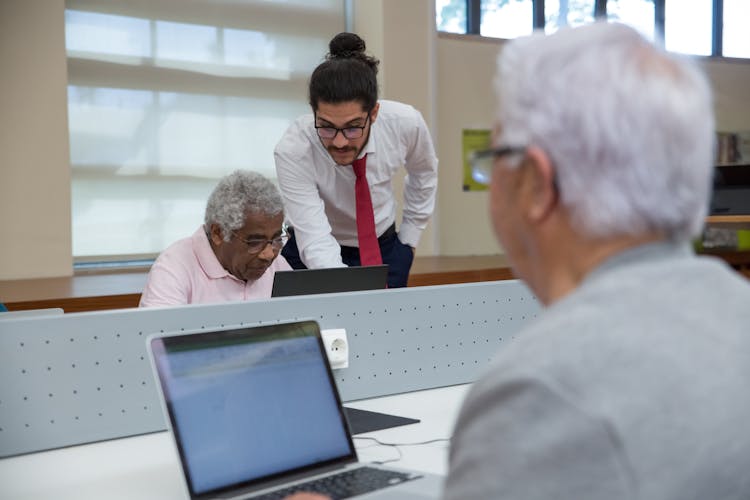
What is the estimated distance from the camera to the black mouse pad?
160cm

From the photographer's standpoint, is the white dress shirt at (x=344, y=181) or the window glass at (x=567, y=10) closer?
the white dress shirt at (x=344, y=181)

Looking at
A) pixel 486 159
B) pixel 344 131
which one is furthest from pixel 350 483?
pixel 344 131

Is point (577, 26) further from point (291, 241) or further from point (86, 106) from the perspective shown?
point (86, 106)

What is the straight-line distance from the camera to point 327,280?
1.89m

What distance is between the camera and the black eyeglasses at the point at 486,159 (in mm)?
Answer: 761

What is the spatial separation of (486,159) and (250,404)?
605 millimetres

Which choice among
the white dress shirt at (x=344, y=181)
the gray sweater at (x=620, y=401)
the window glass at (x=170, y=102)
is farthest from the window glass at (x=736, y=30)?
the gray sweater at (x=620, y=401)

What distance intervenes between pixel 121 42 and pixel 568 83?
4.70 m

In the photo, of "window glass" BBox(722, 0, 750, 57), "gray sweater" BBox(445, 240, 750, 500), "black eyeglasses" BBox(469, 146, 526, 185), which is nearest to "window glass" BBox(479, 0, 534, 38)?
"window glass" BBox(722, 0, 750, 57)

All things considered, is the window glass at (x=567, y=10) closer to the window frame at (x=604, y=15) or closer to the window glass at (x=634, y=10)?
the window frame at (x=604, y=15)

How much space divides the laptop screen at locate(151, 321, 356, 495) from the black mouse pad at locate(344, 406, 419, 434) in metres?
0.25

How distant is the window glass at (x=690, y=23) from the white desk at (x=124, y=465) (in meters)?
6.80

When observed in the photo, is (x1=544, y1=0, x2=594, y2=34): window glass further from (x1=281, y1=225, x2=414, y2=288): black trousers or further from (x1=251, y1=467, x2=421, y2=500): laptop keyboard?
(x1=251, y1=467, x2=421, y2=500): laptop keyboard

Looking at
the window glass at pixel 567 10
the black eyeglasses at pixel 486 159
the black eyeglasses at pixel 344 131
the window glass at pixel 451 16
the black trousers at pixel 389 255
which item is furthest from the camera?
the window glass at pixel 567 10
